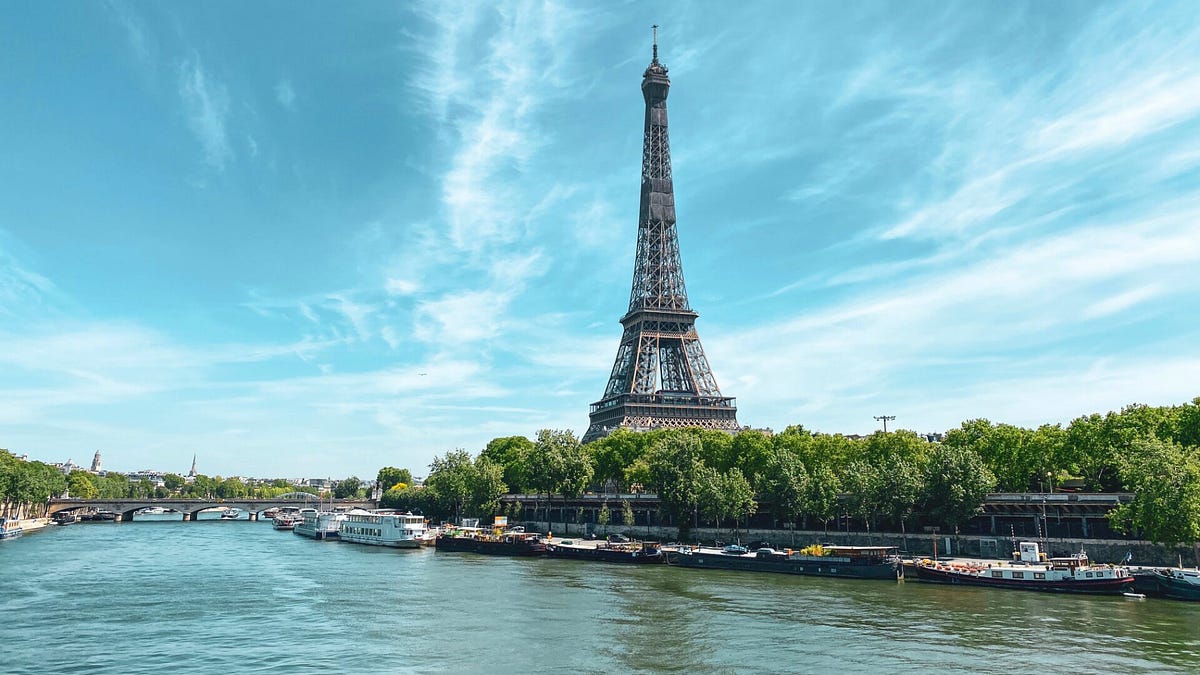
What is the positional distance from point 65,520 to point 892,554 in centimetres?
16460

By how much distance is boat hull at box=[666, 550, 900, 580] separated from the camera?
228 feet

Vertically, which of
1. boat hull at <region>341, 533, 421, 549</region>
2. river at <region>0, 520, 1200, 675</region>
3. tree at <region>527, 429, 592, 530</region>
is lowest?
river at <region>0, 520, 1200, 675</region>

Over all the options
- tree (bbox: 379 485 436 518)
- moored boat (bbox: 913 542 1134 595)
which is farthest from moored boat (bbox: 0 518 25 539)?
moored boat (bbox: 913 542 1134 595)

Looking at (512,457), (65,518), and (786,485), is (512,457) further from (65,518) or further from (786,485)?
(65,518)

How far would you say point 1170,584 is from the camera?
56.8 m

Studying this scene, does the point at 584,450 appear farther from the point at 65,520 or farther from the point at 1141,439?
the point at 65,520

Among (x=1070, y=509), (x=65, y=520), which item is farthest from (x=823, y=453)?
(x=65, y=520)

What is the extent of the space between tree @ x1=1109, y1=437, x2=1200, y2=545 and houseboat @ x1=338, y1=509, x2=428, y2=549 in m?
82.3

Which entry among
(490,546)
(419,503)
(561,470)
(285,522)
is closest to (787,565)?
(490,546)

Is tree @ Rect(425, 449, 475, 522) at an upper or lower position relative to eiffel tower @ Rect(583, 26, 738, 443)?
lower

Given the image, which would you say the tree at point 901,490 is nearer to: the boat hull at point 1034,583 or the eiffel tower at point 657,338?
the boat hull at point 1034,583

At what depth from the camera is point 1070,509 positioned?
251 ft

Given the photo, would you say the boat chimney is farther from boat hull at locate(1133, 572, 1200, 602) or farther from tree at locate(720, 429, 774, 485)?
tree at locate(720, 429, 774, 485)

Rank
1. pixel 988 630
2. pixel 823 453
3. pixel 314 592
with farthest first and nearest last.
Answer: pixel 823 453, pixel 314 592, pixel 988 630
